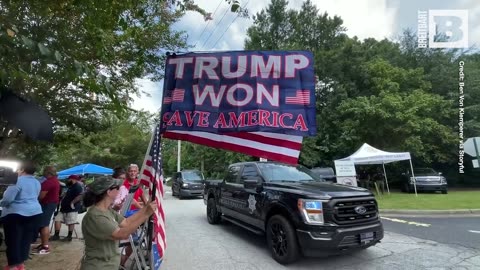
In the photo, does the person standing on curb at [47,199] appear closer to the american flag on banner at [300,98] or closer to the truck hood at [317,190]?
the truck hood at [317,190]

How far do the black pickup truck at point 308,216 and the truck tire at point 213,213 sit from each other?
264 cm

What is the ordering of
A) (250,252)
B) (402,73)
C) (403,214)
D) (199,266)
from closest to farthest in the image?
1. (199,266)
2. (250,252)
3. (403,214)
4. (402,73)

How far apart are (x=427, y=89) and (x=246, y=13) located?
2511 centimetres

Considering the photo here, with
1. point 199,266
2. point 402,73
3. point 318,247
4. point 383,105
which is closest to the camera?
point 318,247

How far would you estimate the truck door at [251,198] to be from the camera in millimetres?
6876

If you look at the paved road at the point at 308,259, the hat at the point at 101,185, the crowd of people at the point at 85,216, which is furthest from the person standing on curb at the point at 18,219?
the hat at the point at 101,185

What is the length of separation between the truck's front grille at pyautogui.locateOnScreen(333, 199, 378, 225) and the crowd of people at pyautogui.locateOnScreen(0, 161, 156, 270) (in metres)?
3.06

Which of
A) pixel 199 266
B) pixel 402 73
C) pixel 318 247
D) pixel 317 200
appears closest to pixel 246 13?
pixel 317 200

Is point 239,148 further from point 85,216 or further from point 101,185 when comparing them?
point 85,216

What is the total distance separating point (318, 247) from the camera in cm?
541

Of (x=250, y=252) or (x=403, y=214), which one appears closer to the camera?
(x=250, y=252)

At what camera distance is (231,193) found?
849 centimetres

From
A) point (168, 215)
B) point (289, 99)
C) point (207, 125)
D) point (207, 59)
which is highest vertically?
point (207, 59)

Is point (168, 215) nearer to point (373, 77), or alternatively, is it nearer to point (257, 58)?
point (257, 58)
